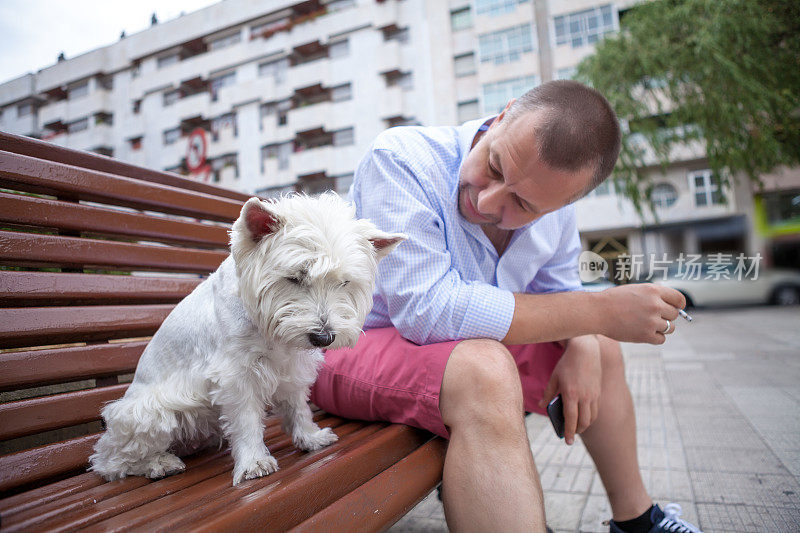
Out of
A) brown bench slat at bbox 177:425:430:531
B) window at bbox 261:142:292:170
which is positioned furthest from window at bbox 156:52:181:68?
brown bench slat at bbox 177:425:430:531

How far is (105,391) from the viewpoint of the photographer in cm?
153

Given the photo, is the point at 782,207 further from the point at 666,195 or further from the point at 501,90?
the point at 501,90

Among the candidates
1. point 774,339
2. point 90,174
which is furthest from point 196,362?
point 774,339

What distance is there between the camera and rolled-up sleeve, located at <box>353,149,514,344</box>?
149 cm

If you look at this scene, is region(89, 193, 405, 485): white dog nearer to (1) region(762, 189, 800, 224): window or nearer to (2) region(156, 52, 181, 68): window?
(1) region(762, 189, 800, 224): window

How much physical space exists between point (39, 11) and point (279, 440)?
2.61m

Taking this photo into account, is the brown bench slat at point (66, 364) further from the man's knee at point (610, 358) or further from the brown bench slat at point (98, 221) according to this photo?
the man's knee at point (610, 358)

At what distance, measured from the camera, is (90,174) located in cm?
168

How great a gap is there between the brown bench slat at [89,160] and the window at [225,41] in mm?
29584

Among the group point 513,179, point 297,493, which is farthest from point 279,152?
point 297,493

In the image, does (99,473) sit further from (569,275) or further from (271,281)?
(569,275)

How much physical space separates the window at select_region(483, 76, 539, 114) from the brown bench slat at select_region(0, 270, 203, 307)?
21.0m

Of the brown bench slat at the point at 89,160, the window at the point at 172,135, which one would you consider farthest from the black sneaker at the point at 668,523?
the window at the point at 172,135

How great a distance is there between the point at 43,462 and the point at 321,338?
85 cm
